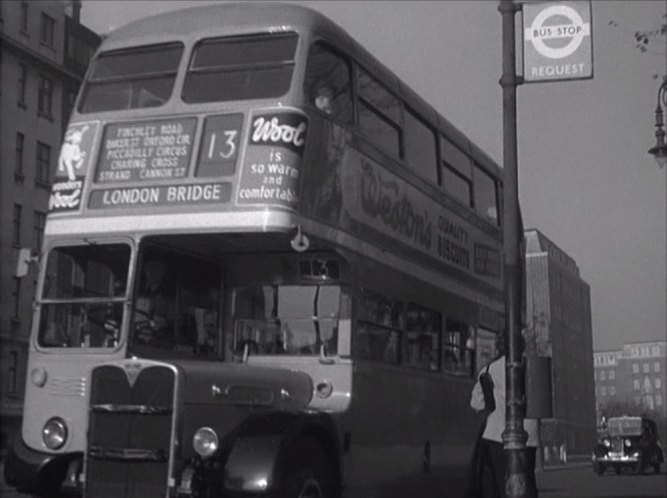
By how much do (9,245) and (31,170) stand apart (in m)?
4.05

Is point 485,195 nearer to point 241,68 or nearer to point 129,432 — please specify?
point 241,68

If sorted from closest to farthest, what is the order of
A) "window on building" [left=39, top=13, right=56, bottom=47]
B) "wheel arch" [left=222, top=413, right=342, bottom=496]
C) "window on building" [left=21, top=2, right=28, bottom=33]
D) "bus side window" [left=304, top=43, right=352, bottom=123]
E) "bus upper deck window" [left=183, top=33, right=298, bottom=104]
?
"wheel arch" [left=222, top=413, right=342, bottom=496], "bus upper deck window" [left=183, top=33, right=298, bottom=104], "bus side window" [left=304, top=43, right=352, bottom=123], "window on building" [left=21, top=2, right=28, bottom=33], "window on building" [left=39, top=13, right=56, bottom=47]

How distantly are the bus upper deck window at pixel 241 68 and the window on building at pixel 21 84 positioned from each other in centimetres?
4048

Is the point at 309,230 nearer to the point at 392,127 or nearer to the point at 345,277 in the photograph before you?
the point at 345,277

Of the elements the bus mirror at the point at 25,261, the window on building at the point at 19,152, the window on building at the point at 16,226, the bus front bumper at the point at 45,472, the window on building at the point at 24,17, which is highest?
the window on building at the point at 24,17

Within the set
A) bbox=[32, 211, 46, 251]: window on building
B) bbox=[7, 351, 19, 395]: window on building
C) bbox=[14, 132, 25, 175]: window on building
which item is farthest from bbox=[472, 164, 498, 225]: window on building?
bbox=[32, 211, 46, 251]: window on building

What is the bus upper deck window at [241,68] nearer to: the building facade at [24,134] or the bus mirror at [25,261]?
the bus mirror at [25,261]

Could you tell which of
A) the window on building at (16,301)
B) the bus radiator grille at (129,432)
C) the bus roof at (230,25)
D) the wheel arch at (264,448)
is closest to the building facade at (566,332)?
the window on building at (16,301)

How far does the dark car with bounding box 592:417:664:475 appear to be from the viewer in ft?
144

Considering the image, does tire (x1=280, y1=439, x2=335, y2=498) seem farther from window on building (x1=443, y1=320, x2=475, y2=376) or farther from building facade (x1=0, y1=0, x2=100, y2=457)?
building facade (x1=0, y1=0, x2=100, y2=457)

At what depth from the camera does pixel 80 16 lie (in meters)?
57.0

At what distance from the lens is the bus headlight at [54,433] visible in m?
9.57

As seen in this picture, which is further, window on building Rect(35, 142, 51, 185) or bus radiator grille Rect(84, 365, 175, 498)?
window on building Rect(35, 142, 51, 185)

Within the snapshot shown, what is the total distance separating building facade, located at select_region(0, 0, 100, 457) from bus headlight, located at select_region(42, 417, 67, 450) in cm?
3445
